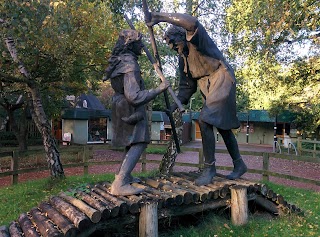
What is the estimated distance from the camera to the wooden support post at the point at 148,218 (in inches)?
140

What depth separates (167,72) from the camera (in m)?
13.0

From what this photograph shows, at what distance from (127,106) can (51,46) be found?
6156 mm

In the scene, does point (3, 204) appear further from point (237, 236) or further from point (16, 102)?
point (16, 102)

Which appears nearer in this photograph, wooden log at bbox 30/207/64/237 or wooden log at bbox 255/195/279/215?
wooden log at bbox 30/207/64/237

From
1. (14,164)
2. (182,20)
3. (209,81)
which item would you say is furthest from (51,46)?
(182,20)

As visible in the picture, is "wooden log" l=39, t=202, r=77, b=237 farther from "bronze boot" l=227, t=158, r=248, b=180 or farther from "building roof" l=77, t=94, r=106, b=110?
"building roof" l=77, t=94, r=106, b=110

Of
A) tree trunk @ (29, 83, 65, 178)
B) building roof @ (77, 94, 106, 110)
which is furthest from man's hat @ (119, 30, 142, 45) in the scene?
building roof @ (77, 94, 106, 110)

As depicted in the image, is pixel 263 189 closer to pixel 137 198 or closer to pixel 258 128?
pixel 137 198

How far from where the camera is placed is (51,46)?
9.32m

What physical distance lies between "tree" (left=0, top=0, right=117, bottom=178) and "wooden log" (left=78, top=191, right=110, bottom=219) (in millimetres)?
3581

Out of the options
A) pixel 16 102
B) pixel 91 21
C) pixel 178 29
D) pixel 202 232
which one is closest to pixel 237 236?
pixel 202 232

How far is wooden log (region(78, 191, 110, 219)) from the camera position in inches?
129

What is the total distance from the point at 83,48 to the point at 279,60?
8484 mm

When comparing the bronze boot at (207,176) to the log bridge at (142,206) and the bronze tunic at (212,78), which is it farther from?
the bronze tunic at (212,78)
